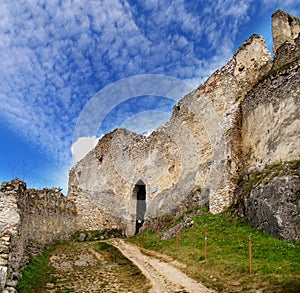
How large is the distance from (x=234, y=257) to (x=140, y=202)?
14.8 m

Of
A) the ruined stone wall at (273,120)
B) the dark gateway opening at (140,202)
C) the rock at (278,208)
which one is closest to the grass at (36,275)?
the rock at (278,208)

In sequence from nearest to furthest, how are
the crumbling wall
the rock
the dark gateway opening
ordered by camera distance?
the rock → the crumbling wall → the dark gateway opening

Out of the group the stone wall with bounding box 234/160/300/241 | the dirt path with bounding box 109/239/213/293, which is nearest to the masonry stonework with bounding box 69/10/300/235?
the stone wall with bounding box 234/160/300/241

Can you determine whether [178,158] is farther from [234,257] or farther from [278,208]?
[234,257]

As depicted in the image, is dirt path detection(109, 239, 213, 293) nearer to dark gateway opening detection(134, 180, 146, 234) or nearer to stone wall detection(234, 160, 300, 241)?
stone wall detection(234, 160, 300, 241)

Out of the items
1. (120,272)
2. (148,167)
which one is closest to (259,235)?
(120,272)

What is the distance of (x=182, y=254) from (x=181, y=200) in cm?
692

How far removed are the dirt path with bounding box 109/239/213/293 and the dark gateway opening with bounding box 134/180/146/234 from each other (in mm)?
8932

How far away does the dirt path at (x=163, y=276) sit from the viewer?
24.5 feet

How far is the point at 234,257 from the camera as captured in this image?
28.5 feet

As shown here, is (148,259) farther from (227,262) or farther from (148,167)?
(148,167)

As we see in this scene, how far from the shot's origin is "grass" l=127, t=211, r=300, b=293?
22.1 ft

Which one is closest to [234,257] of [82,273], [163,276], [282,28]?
[163,276]

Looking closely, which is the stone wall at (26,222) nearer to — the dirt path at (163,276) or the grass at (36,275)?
the grass at (36,275)
